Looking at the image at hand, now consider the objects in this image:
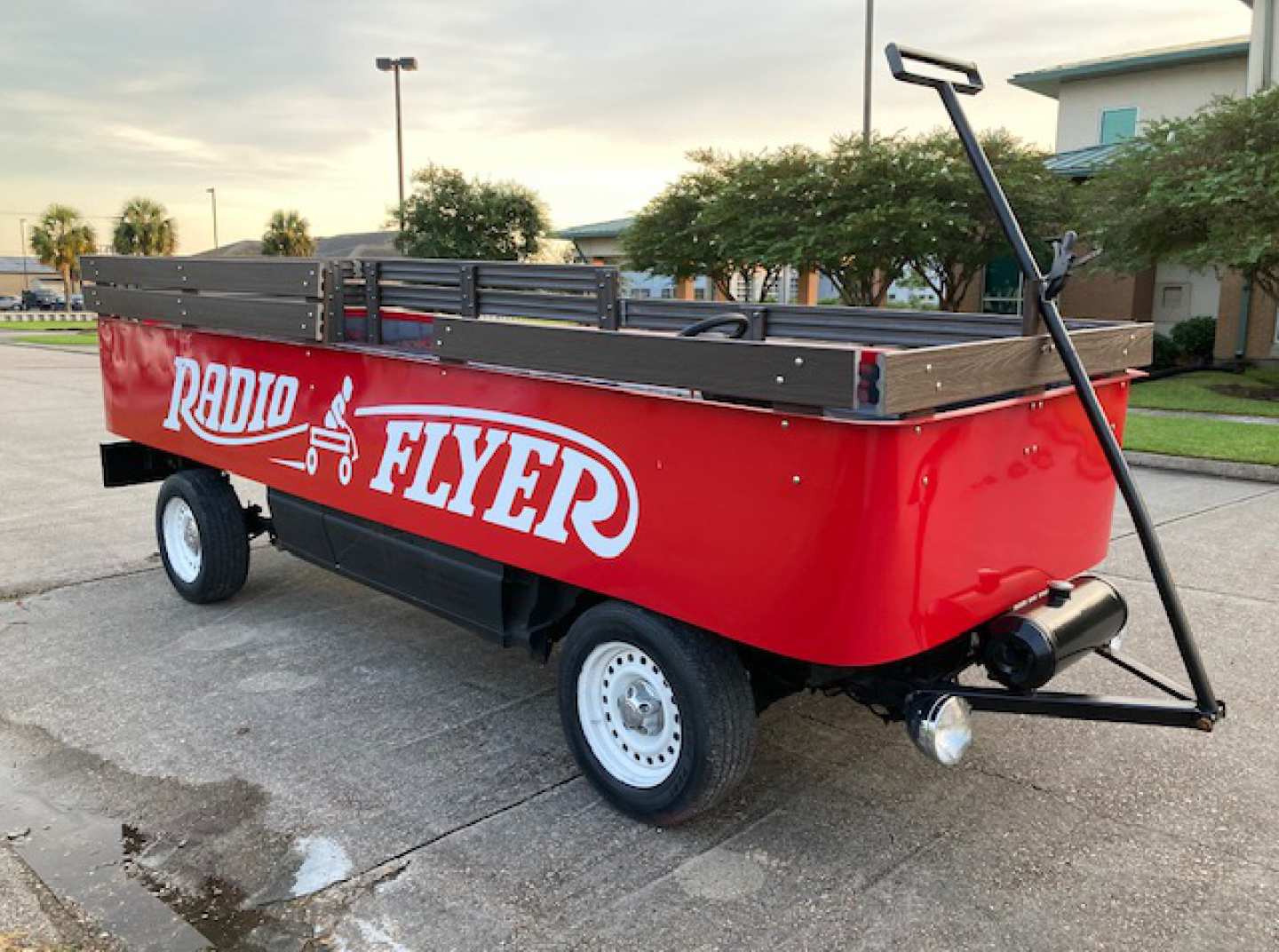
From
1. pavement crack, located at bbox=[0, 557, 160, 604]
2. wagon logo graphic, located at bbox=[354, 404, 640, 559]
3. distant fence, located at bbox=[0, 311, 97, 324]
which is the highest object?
wagon logo graphic, located at bbox=[354, 404, 640, 559]

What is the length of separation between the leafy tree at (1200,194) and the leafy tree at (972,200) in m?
2.02

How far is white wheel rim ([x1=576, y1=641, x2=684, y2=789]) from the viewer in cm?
369

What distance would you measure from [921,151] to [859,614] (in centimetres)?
2039

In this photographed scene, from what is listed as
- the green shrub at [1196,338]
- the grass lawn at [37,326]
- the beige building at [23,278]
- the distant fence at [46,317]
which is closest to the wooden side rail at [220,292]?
the green shrub at [1196,338]

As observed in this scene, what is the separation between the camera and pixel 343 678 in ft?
16.9

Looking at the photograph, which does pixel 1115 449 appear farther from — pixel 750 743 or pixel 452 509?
pixel 452 509

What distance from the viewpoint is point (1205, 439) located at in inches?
465

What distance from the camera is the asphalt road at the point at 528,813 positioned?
3.20 meters

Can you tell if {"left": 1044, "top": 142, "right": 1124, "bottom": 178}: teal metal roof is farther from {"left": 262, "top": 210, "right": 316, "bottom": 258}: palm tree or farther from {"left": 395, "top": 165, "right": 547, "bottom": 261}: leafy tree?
{"left": 262, "top": 210, "right": 316, "bottom": 258}: palm tree

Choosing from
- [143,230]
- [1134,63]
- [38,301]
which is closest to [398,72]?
[1134,63]

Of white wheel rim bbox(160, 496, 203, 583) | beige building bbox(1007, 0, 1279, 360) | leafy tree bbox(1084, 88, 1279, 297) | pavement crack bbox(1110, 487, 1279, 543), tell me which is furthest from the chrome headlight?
A: beige building bbox(1007, 0, 1279, 360)

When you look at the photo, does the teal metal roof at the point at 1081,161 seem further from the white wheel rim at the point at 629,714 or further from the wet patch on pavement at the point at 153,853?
the wet patch on pavement at the point at 153,853

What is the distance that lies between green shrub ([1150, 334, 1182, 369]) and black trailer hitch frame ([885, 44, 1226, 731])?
805 inches

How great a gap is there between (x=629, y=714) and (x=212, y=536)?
3.30 m
